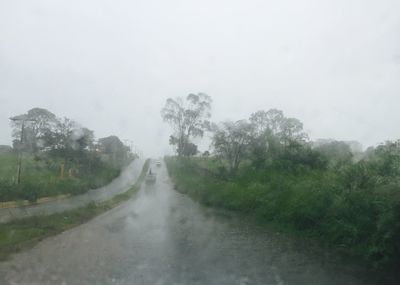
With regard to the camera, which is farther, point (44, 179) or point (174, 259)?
point (44, 179)

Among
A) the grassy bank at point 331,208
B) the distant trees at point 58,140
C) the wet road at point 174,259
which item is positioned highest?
the distant trees at point 58,140

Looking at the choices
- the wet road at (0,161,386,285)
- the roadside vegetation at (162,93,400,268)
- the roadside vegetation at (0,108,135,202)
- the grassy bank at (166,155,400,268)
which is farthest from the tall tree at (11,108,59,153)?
the wet road at (0,161,386,285)

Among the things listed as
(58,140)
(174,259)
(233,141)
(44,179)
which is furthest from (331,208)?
(58,140)

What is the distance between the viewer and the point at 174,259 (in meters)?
12.8

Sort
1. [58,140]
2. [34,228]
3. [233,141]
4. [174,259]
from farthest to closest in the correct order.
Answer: [58,140]
[233,141]
[34,228]
[174,259]

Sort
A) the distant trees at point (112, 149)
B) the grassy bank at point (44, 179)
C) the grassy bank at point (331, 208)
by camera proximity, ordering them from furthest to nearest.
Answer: the distant trees at point (112, 149)
the grassy bank at point (44, 179)
the grassy bank at point (331, 208)

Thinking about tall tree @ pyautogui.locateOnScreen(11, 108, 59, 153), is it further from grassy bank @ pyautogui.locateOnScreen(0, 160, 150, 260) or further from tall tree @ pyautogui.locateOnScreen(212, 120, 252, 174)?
grassy bank @ pyautogui.locateOnScreen(0, 160, 150, 260)

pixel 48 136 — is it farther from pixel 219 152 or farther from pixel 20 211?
pixel 20 211

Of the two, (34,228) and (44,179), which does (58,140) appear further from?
(34,228)

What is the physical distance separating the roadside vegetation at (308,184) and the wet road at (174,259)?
1269 mm

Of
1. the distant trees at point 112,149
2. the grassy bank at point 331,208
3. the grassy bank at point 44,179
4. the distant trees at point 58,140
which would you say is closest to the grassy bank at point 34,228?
the grassy bank at point 44,179

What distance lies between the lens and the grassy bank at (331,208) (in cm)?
1255

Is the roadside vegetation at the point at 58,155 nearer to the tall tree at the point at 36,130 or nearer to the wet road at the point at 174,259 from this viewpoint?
the tall tree at the point at 36,130

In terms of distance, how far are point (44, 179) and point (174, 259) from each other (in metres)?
28.2
